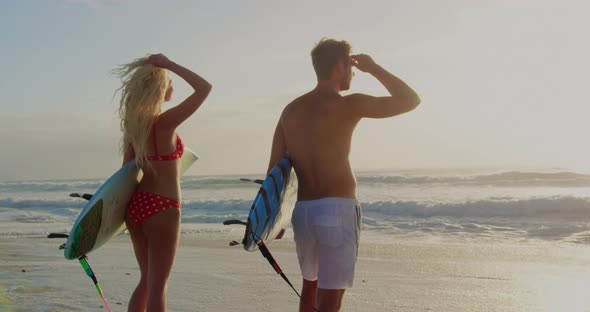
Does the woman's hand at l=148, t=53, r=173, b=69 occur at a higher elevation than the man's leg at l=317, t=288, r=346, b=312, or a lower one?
higher

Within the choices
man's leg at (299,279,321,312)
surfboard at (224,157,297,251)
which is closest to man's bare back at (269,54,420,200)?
surfboard at (224,157,297,251)

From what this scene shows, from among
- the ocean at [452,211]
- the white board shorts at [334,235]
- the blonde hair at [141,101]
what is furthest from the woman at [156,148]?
the ocean at [452,211]

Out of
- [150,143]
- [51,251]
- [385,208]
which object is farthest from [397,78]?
[385,208]

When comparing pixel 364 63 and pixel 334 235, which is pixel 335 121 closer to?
pixel 364 63

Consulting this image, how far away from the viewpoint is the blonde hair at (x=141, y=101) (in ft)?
12.1

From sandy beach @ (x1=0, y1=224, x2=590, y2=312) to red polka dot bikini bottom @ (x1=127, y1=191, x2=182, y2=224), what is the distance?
2094 mm

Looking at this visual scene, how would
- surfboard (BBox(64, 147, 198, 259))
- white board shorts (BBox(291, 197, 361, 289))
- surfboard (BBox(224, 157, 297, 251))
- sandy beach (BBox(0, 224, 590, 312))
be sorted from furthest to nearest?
sandy beach (BBox(0, 224, 590, 312)), surfboard (BBox(64, 147, 198, 259)), surfboard (BBox(224, 157, 297, 251)), white board shorts (BBox(291, 197, 361, 289))

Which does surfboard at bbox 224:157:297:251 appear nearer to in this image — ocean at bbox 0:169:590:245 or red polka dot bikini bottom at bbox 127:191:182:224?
red polka dot bikini bottom at bbox 127:191:182:224

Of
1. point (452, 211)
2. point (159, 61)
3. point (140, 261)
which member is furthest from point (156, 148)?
point (452, 211)

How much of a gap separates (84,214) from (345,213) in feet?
5.24

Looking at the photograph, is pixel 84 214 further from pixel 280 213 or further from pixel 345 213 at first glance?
pixel 345 213

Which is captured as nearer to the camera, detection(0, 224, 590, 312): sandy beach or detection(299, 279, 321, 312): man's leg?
detection(299, 279, 321, 312): man's leg

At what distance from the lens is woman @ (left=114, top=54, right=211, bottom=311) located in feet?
12.2

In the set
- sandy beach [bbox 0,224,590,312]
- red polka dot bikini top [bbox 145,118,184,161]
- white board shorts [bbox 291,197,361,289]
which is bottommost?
sandy beach [bbox 0,224,590,312]
